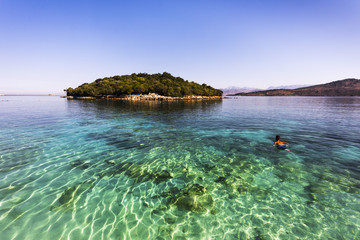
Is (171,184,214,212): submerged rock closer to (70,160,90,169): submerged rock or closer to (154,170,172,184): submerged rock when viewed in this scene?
(154,170,172,184): submerged rock

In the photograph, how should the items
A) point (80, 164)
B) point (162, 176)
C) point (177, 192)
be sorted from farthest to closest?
point (80, 164)
point (162, 176)
point (177, 192)

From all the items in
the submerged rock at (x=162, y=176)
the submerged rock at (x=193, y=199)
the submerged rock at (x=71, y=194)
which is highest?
the submerged rock at (x=71, y=194)

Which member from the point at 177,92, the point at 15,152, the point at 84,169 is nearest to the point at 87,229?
the point at 84,169

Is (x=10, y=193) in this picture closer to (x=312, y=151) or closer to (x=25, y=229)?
(x=25, y=229)

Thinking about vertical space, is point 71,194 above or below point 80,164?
below

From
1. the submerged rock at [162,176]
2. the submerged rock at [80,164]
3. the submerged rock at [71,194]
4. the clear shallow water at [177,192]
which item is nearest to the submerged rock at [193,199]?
the clear shallow water at [177,192]

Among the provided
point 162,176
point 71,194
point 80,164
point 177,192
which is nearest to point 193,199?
point 177,192

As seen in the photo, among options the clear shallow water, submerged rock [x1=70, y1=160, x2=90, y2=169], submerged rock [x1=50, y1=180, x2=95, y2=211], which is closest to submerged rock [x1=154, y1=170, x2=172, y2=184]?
the clear shallow water

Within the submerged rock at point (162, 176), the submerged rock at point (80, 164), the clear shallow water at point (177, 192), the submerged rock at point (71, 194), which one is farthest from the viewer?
the submerged rock at point (80, 164)

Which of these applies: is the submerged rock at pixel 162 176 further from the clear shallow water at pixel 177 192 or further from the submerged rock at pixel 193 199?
the submerged rock at pixel 193 199

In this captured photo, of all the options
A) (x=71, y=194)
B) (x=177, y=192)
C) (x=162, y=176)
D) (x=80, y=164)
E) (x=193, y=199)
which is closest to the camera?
(x=193, y=199)

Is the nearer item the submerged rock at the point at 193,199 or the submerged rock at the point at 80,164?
the submerged rock at the point at 193,199

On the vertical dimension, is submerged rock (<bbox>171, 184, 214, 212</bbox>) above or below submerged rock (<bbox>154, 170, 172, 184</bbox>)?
below

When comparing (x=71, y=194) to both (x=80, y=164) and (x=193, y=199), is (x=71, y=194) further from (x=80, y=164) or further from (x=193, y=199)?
(x=193, y=199)
